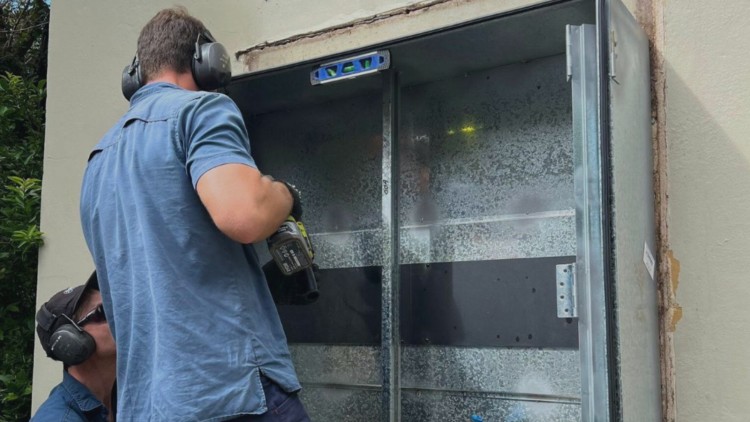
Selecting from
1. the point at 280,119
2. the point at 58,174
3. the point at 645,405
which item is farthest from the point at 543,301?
the point at 58,174

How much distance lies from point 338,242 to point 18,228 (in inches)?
95.5

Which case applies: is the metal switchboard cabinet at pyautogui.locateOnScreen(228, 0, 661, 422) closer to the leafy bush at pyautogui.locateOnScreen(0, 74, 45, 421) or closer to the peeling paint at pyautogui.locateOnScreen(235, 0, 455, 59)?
the peeling paint at pyautogui.locateOnScreen(235, 0, 455, 59)

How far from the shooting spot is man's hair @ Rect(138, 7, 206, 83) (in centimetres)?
231

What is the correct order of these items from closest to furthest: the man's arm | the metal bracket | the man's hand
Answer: the man's arm < the man's hand < the metal bracket

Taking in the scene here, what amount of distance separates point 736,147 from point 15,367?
16.1 ft

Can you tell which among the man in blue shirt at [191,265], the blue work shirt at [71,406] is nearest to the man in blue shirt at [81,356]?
the blue work shirt at [71,406]

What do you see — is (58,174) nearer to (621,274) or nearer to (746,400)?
(621,274)

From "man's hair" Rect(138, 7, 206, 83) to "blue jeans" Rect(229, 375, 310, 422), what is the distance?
3.16 ft

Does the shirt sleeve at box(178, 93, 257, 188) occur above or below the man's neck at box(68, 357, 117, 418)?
above

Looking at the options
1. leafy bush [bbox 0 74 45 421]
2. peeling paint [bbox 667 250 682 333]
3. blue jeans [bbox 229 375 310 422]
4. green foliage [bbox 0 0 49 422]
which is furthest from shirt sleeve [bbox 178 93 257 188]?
leafy bush [bbox 0 74 45 421]

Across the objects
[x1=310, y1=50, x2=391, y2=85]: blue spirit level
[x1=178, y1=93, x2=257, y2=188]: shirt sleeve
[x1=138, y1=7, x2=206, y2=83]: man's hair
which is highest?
[x1=310, y1=50, x2=391, y2=85]: blue spirit level

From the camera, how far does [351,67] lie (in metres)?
3.09

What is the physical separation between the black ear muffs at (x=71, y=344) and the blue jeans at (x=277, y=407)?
0.94 m

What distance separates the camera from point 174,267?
6.56 feet
